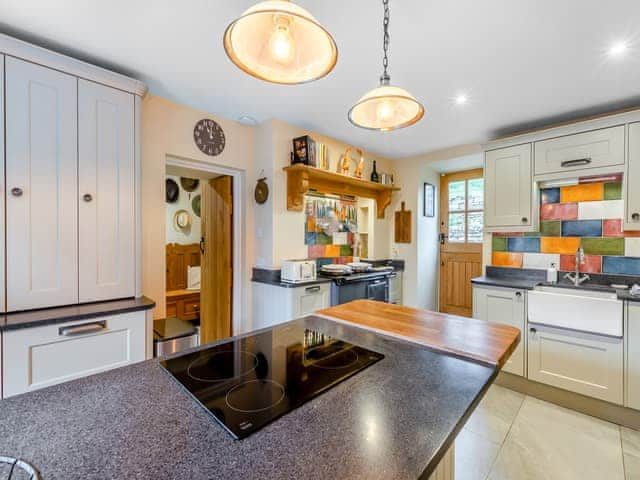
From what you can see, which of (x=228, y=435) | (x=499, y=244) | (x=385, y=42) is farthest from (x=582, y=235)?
(x=228, y=435)

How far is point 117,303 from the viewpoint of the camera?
1909mm

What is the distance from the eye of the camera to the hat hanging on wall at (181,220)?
4.29 m

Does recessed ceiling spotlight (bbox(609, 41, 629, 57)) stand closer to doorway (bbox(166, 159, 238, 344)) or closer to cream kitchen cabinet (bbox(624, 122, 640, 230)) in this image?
cream kitchen cabinet (bbox(624, 122, 640, 230))

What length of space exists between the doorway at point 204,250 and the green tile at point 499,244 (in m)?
2.79

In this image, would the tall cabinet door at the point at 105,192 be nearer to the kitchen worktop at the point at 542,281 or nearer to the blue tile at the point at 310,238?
the blue tile at the point at 310,238

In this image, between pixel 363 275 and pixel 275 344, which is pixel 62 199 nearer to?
pixel 275 344

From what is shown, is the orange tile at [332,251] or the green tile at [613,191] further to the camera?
the orange tile at [332,251]

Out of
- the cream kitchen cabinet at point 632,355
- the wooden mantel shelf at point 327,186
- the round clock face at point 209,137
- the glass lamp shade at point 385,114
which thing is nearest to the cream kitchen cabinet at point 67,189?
the round clock face at point 209,137

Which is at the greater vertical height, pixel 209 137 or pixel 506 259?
pixel 209 137

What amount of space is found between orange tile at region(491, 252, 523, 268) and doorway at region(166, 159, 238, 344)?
279 centimetres

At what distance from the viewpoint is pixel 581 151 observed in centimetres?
255

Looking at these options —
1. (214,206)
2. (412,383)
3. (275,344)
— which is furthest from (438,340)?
(214,206)

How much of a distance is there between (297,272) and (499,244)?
2.25m

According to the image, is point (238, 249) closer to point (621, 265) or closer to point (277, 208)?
point (277, 208)
